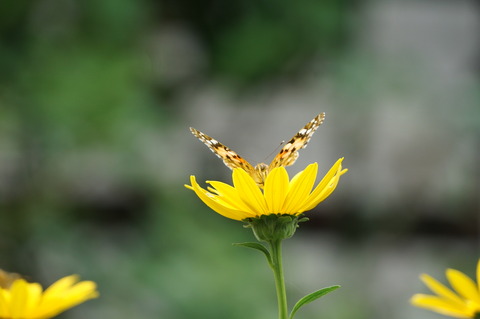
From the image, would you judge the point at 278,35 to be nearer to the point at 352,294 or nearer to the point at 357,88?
the point at 357,88

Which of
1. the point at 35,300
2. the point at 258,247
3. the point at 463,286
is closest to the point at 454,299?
the point at 463,286

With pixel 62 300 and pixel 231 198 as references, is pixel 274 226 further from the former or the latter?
pixel 62 300

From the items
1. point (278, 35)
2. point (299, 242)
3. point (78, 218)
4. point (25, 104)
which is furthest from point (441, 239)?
point (25, 104)

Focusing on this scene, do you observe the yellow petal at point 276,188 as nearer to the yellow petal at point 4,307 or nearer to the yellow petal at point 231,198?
the yellow petal at point 231,198

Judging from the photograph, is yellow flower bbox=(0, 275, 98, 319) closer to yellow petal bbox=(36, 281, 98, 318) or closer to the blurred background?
yellow petal bbox=(36, 281, 98, 318)

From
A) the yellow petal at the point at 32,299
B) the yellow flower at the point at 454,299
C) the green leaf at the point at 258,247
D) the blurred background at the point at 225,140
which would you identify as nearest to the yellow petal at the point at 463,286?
the yellow flower at the point at 454,299

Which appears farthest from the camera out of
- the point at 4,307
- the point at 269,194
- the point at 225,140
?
the point at 225,140

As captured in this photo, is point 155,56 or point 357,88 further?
point 155,56
